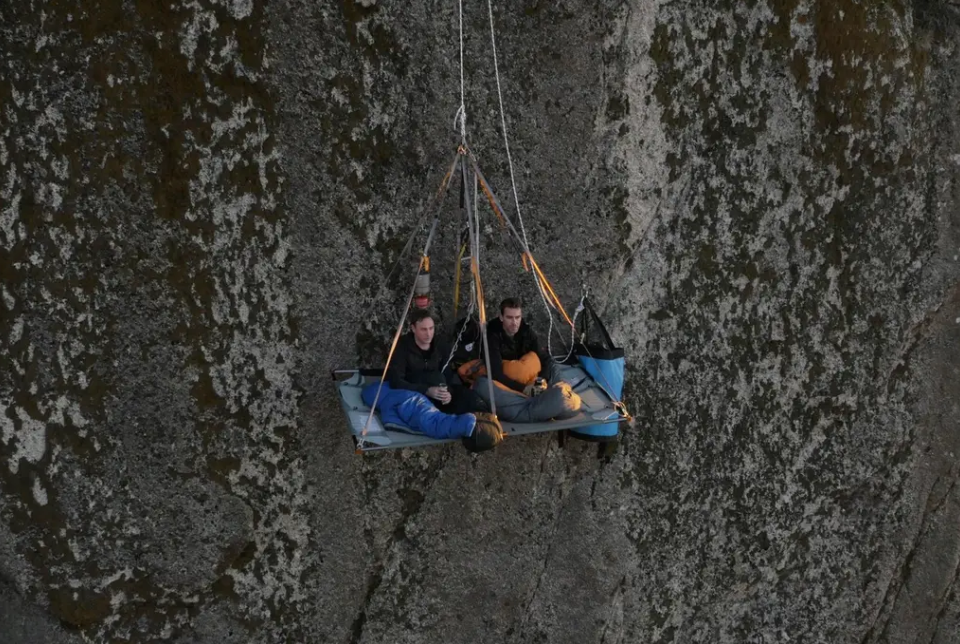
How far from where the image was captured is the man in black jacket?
138 inches

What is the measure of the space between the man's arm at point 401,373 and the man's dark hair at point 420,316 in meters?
0.11

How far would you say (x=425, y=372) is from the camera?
356 centimetres

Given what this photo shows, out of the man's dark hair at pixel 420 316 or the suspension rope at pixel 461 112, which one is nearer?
the man's dark hair at pixel 420 316

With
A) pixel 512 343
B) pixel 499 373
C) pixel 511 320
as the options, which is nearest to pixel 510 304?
pixel 511 320

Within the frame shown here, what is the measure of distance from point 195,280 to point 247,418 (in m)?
0.62

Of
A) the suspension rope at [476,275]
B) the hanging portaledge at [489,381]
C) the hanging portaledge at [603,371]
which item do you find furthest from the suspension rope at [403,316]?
the hanging portaledge at [603,371]

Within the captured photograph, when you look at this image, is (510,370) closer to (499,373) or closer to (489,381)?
(499,373)

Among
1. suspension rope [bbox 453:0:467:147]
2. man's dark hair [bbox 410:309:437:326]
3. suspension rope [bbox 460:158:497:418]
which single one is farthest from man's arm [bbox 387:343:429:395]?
suspension rope [bbox 453:0:467:147]

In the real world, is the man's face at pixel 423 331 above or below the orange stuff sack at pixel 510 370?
above

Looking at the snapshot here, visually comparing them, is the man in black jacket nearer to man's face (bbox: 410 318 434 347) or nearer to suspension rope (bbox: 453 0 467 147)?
man's face (bbox: 410 318 434 347)

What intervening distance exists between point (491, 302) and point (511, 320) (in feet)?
1.02

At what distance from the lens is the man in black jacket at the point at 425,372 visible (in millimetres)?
3502

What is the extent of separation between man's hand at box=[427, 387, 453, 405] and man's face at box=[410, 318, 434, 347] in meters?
0.20

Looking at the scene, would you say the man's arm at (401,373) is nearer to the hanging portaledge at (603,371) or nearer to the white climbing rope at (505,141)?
the white climbing rope at (505,141)
